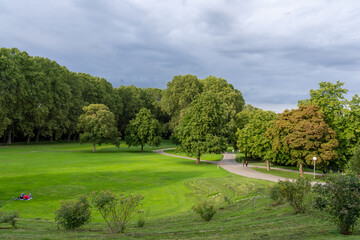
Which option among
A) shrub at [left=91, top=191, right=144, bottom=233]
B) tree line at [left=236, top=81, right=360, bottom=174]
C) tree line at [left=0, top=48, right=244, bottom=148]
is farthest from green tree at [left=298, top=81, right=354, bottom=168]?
shrub at [left=91, top=191, right=144, bottom=233]

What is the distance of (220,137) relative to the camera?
52375mm

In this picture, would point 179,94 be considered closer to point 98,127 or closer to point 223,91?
point 223,91

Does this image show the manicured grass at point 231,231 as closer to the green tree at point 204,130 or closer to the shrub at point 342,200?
the shrub at point 342,200

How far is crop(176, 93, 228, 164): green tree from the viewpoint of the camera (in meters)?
50.9

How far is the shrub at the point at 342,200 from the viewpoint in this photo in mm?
11273

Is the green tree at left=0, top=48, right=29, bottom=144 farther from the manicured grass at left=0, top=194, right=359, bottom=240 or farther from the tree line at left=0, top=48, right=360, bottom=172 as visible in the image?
the manicured grass at left=0, top=194, right=359, bottom=240

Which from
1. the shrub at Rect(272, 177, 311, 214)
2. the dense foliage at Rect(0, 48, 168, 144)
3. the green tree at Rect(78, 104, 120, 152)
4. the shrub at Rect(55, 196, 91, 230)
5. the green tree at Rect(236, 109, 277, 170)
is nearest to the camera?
the shrub at Rect(55, 196, 91, 230)

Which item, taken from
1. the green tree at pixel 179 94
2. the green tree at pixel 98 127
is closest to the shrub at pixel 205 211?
the green tree at pixel 98 127

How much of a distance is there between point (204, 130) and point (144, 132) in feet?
84.2

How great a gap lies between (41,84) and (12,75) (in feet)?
26.1

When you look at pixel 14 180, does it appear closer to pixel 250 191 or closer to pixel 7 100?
pixel 250 191

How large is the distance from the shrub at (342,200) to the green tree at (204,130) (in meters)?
38.2

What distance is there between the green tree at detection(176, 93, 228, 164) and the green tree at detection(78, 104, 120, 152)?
26.0 m

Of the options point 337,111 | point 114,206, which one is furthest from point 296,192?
point 337,111
